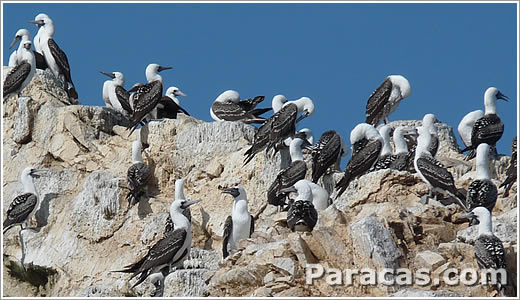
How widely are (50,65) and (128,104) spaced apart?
9.01ft

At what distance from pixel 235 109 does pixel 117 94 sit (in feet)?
9.41

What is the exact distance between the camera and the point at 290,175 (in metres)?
30.4

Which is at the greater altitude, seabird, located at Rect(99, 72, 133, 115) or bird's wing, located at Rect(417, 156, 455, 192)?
seabird, located at Rect(99, 72, 133, 115)

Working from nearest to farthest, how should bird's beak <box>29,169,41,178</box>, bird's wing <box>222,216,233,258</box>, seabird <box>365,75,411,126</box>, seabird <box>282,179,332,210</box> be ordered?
bird's wing <box>222,216,233,258</box>, seabird <box>282,179,332,210</box>, bird's beak <box>29,169,41,178</box>, seabird <box>365,75,411,126</box>

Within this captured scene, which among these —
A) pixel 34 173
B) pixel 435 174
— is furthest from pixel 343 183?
pixel 34 173

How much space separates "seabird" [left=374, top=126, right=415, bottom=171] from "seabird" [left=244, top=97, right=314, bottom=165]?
2002mm

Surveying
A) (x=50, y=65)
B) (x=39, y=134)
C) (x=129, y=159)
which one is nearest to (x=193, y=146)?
(x=129, y=159)

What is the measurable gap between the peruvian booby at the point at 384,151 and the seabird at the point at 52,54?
25.3ft

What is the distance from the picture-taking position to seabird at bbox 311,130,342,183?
1209 inches

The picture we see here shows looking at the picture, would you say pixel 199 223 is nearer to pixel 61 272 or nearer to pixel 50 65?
pixel 61 272

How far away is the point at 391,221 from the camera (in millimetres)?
26828

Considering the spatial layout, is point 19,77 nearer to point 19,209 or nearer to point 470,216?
point 19,209

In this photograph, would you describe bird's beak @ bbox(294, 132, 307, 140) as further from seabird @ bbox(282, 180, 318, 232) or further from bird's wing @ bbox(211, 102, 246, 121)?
seabird @ bbox(282, 180, 318, 232)

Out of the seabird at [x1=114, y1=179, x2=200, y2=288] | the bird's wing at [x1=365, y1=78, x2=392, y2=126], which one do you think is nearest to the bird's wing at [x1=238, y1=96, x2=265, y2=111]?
the bird's wing at [x1=365, y1=78, x2=392, y2=126]
